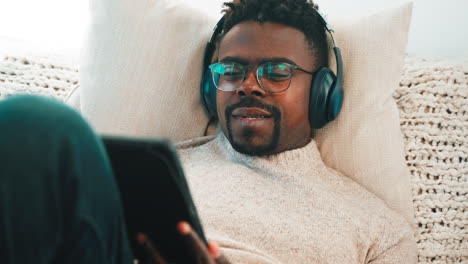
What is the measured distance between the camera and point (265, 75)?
3.85ft

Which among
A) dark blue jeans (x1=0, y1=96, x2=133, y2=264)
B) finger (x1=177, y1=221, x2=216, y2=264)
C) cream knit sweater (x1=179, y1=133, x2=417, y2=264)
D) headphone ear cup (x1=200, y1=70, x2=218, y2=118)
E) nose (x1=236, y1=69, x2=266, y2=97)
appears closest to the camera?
dark blue jeans (x1=0, y1=96, x2=133, y2=264)

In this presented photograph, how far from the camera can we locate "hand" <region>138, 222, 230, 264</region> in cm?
65

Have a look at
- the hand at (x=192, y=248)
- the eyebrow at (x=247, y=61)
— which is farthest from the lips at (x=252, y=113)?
the hand at (x=192, y=248)

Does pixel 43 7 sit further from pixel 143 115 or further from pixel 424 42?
→ pixel 424 42

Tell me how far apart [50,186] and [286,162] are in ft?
2.58

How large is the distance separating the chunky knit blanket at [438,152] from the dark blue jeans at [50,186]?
3.05 feet

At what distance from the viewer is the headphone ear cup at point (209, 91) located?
130 centimetres

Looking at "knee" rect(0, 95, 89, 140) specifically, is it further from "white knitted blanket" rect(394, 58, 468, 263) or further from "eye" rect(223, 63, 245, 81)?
"white knitted blanket" rect(394, 58, 468, 263)

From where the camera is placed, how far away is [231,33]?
1.26 meters

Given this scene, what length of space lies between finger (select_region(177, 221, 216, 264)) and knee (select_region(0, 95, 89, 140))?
195mm

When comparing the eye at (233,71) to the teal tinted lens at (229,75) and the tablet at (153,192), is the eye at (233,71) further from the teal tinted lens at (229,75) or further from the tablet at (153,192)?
the tablet at (153,192)

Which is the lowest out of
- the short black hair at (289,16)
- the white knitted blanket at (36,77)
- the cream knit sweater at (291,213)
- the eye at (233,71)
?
the cream knit sweater at (291,213)

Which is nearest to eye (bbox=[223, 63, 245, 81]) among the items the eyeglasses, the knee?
the eyeglasses

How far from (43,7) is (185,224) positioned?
4.64 feet
